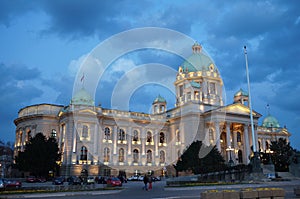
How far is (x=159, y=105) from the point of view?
301 feet

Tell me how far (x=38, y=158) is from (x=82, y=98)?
752 inches

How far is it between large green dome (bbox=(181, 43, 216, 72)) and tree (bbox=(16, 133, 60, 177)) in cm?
4443

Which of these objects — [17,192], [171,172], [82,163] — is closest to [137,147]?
[171,172]

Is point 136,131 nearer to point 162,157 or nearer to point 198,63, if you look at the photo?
point 162,157

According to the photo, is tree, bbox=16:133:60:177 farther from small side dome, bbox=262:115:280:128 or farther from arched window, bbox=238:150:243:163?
small side dome, bbox=262:115:280:128

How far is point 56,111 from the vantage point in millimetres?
74750

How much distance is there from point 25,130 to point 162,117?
33.6 metres

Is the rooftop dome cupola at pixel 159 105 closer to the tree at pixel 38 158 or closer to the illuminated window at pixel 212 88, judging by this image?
the illuminated window at pixel 212 88

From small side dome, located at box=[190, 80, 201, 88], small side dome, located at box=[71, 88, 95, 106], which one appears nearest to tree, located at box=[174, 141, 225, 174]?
small side dome, located at box=[190, 80, 201, 88]

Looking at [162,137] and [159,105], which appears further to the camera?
[159,105]

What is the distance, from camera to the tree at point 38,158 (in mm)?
58000

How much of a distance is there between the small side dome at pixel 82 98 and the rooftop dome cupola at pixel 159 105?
79.3ft

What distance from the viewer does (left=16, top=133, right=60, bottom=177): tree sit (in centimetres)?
5800

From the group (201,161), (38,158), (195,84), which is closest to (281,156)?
(201,161)
